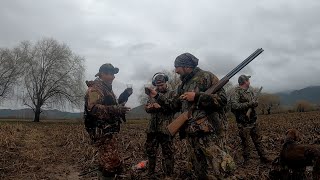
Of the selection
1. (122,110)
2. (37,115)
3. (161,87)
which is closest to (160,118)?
(161,87)

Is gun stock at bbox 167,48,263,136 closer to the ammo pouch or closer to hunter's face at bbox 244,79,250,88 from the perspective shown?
the ammo pouch

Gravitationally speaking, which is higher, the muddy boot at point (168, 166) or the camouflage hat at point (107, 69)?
the camouflage hat at point (107, 69)

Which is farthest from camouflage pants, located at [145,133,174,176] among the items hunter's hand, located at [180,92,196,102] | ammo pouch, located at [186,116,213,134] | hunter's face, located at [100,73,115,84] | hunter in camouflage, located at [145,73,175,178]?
hunter's hand, located at [180,92,196,102]

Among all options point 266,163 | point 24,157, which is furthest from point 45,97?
point 266,163

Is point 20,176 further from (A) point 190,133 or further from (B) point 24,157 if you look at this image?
(A) point 190,133

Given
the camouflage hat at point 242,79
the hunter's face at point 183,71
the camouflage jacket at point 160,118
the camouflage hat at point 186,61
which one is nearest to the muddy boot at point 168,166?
the camouflage jacket at point 160,118

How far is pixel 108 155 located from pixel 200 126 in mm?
1682

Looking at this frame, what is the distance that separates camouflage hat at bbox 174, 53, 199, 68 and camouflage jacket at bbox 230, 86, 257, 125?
378cm

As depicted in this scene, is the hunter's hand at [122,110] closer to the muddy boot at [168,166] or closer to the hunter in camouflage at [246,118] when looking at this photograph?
the muddy boot at [168,166]

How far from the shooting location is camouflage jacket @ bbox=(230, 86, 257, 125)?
931 centimetres

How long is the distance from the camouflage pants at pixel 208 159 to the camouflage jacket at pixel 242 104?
3809 mm

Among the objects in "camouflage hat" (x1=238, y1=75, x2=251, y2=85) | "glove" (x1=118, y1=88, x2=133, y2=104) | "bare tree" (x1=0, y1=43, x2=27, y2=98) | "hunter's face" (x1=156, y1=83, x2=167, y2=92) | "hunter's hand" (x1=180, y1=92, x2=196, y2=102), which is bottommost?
"hunter's hand" (x1=180, y1=92, x2=196, y2=102)

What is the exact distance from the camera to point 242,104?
9.25m

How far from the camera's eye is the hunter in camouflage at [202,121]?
5434 millimetres
